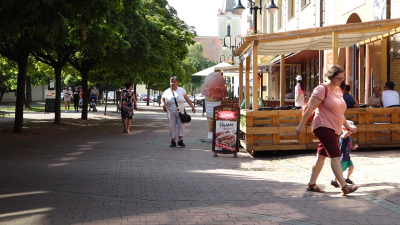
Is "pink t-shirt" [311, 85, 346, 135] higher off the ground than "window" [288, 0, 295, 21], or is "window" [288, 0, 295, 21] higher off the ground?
"window" [288, 0, 295, 21]

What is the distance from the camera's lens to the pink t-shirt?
706 cm

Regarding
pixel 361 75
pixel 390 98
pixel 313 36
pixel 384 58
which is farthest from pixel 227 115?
pixel 361 75

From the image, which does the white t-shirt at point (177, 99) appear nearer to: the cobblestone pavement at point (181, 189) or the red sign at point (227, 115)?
the cobblestone pavement at point (181, 189)

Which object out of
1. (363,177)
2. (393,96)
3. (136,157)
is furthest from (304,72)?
(363,177)

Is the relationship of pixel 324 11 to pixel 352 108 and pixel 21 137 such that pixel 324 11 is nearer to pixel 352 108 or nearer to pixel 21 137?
pixel 352 108

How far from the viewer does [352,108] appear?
11.9 metres

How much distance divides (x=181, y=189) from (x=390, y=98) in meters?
6.85

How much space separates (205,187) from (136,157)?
4131mm

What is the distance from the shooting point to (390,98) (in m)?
12.4

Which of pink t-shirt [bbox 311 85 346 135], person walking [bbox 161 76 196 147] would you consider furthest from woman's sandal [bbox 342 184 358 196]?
person walking [bbox 161 76 196 147]

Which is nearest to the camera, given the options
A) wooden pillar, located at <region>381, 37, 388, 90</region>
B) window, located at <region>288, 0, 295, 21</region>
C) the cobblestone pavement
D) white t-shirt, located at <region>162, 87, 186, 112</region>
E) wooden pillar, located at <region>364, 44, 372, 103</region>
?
the cobblestone pavement

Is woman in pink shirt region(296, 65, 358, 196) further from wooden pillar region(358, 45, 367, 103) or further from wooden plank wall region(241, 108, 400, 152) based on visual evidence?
wooden pillar region(358, 45, 367, 103)

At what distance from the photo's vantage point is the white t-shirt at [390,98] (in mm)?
12397

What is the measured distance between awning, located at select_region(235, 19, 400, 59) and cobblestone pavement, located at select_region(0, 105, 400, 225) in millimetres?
2629
